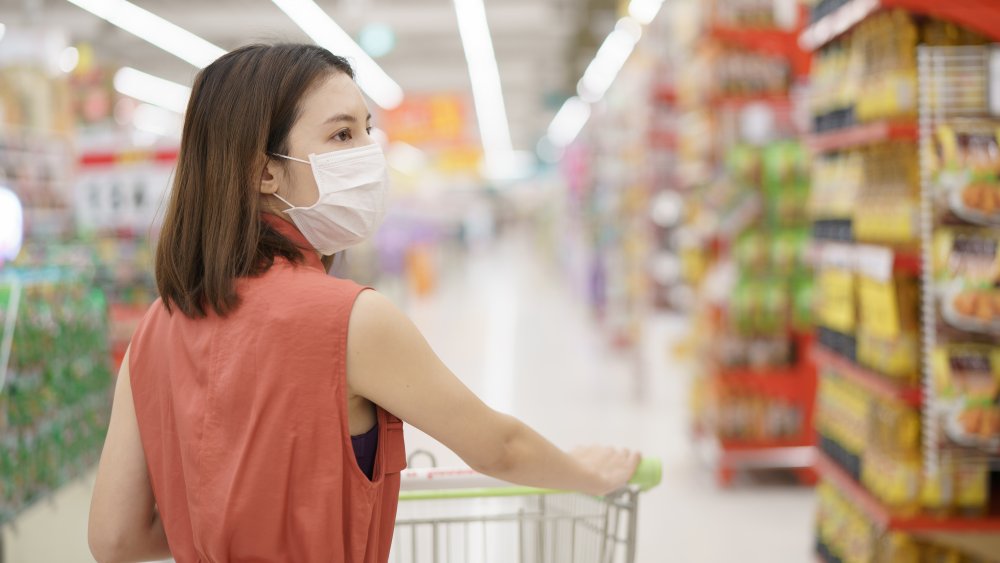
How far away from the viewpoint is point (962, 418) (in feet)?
8.89

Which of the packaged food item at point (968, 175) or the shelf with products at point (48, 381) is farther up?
the packaged food item at point (968, 175)

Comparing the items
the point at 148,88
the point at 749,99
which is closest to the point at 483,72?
the point at 148,88

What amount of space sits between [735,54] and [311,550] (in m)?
4.65

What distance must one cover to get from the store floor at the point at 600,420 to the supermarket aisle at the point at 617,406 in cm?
1

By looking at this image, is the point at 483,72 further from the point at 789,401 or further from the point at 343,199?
the point at 343,199

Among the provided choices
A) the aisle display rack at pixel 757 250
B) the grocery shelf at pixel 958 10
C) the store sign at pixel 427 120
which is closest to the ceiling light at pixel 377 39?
the store sign at pixel 427 120

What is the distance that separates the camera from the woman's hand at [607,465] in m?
1.64

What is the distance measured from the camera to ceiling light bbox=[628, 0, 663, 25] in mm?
8219

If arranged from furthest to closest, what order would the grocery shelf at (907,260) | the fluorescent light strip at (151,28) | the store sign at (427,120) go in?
the store sign at (427,120)
the fluorescent light strip at (151,28)
the grocery shelf at (907,260)

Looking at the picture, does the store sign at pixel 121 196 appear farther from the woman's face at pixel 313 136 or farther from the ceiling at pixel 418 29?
the woman's face at pixel 313 136

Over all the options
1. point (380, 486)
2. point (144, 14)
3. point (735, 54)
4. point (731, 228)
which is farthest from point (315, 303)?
point (144, 14)

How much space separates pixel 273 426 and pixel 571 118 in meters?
19.8

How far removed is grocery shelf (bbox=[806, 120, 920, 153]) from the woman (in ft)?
6.45

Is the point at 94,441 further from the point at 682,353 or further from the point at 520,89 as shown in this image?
the point at 520,89
